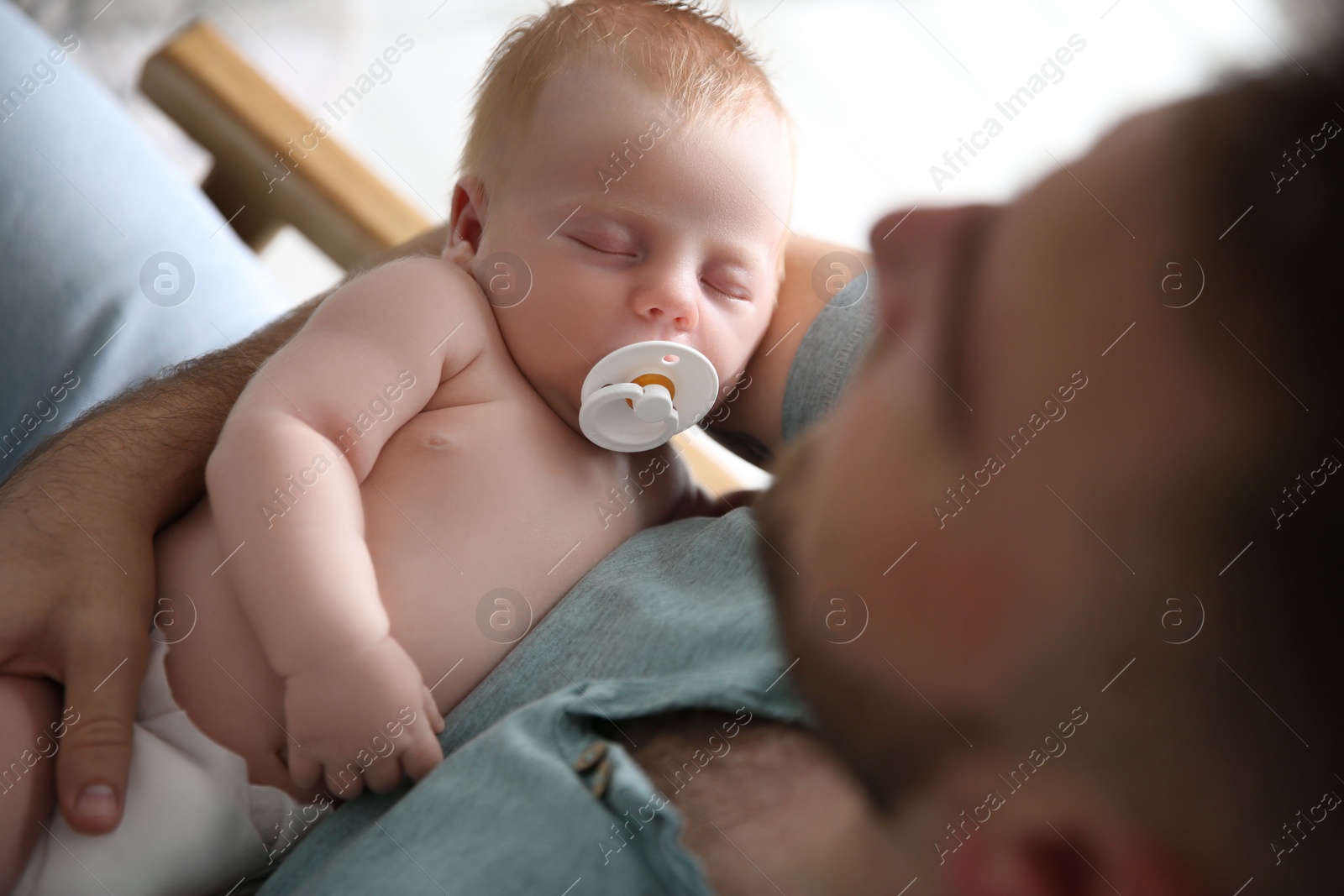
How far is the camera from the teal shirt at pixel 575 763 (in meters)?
0.38

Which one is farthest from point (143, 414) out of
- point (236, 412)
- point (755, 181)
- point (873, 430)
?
point (873, 430)

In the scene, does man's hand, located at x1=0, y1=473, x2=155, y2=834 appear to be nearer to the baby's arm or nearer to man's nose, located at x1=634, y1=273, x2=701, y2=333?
the baby's arm

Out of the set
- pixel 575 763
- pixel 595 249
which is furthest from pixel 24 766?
pixel 595 249

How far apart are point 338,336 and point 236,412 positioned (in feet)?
0.24

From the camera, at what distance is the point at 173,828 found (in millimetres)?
449

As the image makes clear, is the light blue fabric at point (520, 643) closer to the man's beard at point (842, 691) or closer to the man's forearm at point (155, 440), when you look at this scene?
the man's beard at point (842, 691)

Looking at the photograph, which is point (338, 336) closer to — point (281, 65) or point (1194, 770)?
point (1194, 770)

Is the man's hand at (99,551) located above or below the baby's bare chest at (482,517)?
above

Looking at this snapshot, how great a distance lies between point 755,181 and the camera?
0.58m

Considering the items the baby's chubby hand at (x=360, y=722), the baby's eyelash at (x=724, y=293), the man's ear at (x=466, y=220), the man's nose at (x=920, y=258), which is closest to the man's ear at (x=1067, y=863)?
the man's nose at (x=920, y=258)

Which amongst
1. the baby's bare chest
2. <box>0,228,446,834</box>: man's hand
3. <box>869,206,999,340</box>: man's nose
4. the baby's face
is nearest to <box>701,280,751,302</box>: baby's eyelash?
the baby's face

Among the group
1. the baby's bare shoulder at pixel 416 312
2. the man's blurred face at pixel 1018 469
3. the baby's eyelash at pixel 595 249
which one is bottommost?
the man's blurred face at pixel 1018 469

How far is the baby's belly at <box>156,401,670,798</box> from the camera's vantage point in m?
0.47

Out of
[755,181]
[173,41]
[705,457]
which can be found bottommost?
[705,457]
